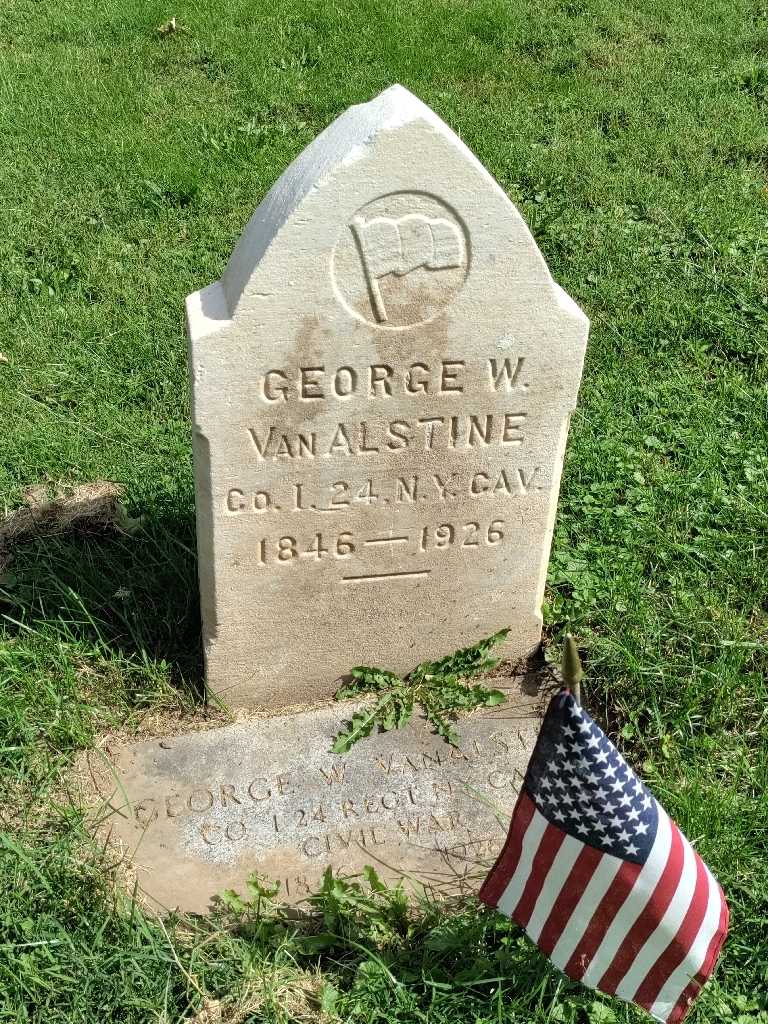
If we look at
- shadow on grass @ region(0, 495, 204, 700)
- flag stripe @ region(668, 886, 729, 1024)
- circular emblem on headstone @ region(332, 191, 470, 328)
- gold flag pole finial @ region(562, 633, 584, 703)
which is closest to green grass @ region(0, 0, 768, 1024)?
shadow on grass @ region(0, 495, 204, 700)

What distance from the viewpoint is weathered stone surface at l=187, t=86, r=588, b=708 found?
2.74m

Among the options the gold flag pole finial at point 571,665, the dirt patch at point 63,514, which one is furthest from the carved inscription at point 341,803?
the dirt patch at point 63,514

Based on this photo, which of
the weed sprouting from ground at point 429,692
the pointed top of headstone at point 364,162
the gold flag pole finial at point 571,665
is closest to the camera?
the gold flag pole finial at point 571,665

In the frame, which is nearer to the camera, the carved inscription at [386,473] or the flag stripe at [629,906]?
the flag stripe at [629,906]

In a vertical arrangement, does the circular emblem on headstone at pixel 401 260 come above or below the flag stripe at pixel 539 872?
above

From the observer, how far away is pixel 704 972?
8.30 ft

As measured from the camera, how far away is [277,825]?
322 centimetres

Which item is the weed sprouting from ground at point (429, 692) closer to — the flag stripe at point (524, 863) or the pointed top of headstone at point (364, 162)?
the flag stripe at point (524, 863)

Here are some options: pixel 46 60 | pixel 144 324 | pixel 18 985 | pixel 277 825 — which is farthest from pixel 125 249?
pixel 18 985

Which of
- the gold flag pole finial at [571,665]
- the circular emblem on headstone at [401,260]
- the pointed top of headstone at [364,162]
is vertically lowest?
the gold flag pole finial at [571,665]

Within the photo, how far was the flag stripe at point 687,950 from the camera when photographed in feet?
8.16

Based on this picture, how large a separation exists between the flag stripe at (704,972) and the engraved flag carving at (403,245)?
1619 mm

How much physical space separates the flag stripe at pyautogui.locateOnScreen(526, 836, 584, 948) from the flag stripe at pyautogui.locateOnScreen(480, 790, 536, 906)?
0.28 feet

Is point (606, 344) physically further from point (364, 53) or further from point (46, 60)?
point (46, 60)
